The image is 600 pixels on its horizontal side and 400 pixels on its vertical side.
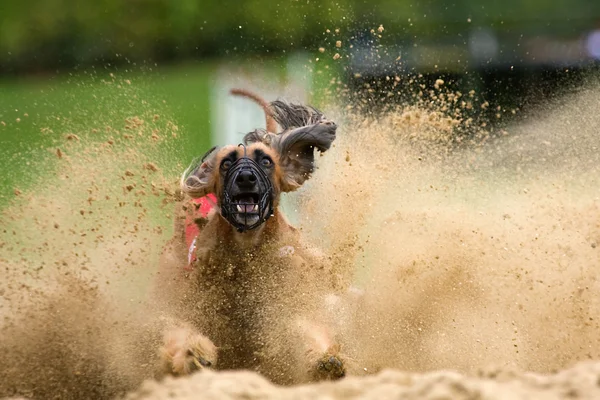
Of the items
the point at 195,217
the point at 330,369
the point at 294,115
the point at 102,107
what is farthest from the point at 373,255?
the point at 102,107

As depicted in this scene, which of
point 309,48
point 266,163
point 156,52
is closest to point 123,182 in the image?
point 266,163

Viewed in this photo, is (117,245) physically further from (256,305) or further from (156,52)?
(156,52)

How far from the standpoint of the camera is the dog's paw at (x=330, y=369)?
3484 mm

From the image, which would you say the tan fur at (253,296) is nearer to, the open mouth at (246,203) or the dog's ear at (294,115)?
the open mouth at (246,203)

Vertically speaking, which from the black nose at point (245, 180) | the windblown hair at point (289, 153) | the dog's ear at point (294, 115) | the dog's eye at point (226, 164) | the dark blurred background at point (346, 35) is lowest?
the black nose at point (245, 180)

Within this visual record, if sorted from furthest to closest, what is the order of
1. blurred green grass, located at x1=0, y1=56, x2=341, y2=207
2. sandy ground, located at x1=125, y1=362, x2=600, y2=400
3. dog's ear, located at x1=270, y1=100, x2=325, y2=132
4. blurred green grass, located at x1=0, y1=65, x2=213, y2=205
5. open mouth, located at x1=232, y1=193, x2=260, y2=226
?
blurred green grass, located at x1=0, y1=65, x2=213, y2=205 < blurred green grass, located at x1=0, y1=56, x2=341, y2=207 < dog's ear, located at x1=270, y1=100, x2=325, y2=132 < open mouth, located at x1=232, y1=193, x2=260, y2=226 < sandy ground, located at x1=125, y1=362, x2=600, y2=400

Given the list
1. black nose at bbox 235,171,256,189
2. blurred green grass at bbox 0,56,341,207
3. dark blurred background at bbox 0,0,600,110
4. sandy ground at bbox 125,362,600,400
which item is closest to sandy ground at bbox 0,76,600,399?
blurred green grass at bbox 0,56,341,207

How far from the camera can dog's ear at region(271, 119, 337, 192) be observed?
423 centimetres

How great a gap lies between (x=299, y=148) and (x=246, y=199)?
0.57 metres

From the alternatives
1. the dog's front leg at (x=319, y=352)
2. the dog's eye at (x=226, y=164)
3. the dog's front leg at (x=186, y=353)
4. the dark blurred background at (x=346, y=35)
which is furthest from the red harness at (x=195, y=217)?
the dark blurred background at (x=346, y=35)

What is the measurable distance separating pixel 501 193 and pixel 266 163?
6.07ft

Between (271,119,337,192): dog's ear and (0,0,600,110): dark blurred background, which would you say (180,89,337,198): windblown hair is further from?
(0,0,600,110): dark blurred background

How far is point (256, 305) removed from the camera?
12.7 ft

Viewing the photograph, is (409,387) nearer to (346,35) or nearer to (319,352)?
(319,352)
